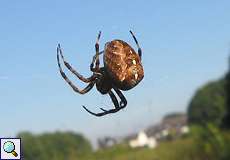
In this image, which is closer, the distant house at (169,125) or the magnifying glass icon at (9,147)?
the magnifying glass icon at (9,147)

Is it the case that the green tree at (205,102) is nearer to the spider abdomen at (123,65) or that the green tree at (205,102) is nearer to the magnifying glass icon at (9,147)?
the magnifying glass icon at (9,147)

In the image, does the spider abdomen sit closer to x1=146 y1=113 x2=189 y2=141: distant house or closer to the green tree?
the green tree

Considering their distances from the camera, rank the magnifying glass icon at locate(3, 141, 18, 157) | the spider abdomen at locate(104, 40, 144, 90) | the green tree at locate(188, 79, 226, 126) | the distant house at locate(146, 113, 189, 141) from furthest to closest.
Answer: the distant house at locate(146, 113, 189, 141) < the green tree at locate(188, 79, 226, 126) < the magnifying glass icon at locate(3, 141, 18, 157) < the spider abdomen at locate(104, 40, 144, 90)

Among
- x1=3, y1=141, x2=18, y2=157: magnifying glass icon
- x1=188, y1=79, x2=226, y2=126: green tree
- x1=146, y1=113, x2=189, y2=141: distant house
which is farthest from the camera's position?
x1=146, y1=113, x2=189, y2=141: distant house

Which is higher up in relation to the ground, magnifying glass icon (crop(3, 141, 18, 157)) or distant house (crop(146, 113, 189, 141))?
distant house (crop(146, 113, 189, 141))

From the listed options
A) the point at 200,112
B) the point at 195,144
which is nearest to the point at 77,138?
the point at 200,112

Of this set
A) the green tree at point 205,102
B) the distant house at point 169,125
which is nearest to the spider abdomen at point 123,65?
the green tree at point 205,102

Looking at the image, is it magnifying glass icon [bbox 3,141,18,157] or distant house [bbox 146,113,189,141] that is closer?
magnifying glass icon [bbox 3,141,18,157]

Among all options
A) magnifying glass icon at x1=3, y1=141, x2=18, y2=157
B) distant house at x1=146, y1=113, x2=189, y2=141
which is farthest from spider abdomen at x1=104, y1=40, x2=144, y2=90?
distant house at x1=146, y1=113, x2=189, y2=141

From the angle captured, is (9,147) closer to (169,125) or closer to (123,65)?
(123,65)

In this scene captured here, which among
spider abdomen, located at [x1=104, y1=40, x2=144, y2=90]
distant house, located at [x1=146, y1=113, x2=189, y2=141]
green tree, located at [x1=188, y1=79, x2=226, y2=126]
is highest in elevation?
distant house, located at [x1=146, y1=113, x2=189, y2=141]
